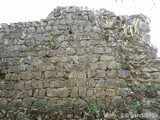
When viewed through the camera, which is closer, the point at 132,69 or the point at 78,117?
the point at 78,117

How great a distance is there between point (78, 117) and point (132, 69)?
1.64 m

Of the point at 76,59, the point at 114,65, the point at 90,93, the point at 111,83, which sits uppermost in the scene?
the point at 76,59

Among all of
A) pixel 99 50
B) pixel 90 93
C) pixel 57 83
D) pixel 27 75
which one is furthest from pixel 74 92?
pixel 27 75

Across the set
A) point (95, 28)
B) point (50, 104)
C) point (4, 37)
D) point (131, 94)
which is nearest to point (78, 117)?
point (50, 104)

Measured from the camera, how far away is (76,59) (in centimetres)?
658

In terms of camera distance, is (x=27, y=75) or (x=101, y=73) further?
(x=27, y=75)

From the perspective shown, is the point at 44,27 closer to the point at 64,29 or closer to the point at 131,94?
the point at 64,29

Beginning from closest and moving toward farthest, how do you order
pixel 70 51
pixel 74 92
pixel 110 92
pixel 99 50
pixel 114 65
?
pixel 110 92
pixel 74 92
pixel 114 65
pixel 99 50
pixel 70 51

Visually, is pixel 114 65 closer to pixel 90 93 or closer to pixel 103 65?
pixel 103 65

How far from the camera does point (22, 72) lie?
6.75 meters

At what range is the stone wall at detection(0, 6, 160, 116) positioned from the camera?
627cm

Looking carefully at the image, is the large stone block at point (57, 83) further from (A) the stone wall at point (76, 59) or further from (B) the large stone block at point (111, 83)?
(B) the large stone block at point (111, 83)

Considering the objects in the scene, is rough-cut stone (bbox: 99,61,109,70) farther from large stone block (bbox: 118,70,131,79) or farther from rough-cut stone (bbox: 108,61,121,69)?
large stone block (bbox: 118,70,131,79)

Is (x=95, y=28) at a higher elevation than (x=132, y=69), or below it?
higher
